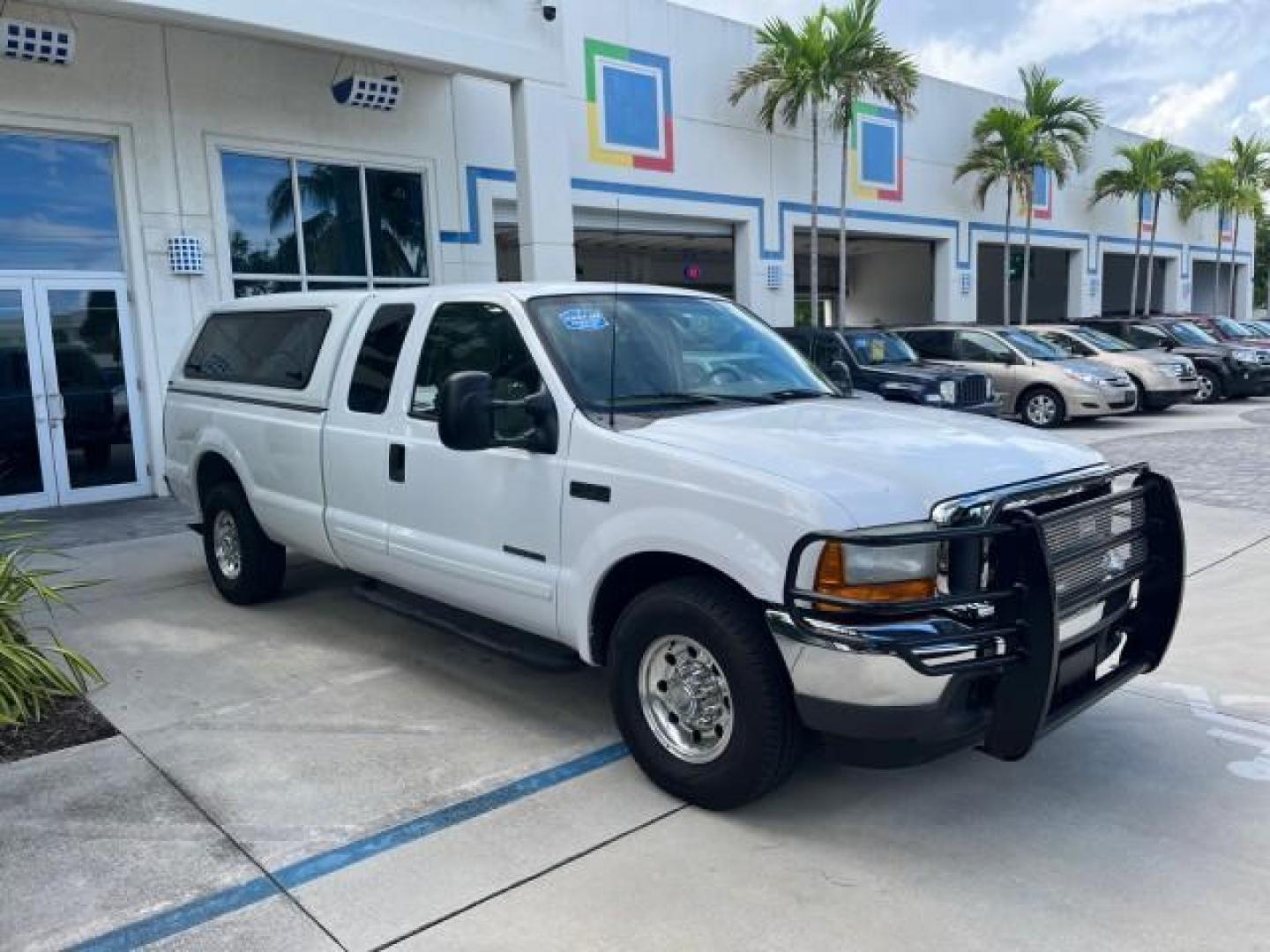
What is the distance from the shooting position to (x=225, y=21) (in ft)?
32.7

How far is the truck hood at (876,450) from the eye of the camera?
127 inches

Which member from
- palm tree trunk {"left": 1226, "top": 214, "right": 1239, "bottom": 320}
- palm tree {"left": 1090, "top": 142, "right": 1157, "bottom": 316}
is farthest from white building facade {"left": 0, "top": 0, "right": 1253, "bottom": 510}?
palm tree trunk {"left": 1226, "top": 214, "right": 1239, "bottom": 320}

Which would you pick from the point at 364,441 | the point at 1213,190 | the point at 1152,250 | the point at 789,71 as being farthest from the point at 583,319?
the point at 1213,190

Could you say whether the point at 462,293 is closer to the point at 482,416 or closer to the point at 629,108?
the point at 482,416

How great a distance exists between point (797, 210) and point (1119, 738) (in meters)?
16.5

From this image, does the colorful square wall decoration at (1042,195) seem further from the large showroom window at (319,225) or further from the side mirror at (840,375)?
the side mirror at (840,375)

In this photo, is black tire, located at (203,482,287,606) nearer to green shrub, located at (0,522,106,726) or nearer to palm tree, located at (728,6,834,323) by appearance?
green shrub, located at (0,522,106,726)

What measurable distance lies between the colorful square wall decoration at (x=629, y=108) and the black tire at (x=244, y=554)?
34.4 ft

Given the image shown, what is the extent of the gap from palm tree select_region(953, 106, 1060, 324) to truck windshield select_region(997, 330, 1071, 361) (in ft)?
24.9

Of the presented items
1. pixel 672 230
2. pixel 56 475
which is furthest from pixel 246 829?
pixel 672 230

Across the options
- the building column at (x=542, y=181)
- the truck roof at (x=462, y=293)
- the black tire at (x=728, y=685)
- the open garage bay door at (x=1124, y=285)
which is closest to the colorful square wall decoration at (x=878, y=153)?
the building column at (x=542, y=181)

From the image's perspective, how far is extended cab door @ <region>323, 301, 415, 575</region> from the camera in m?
5.02

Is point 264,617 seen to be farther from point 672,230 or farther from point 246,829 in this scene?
point 672,230

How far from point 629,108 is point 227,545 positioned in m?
11.7
